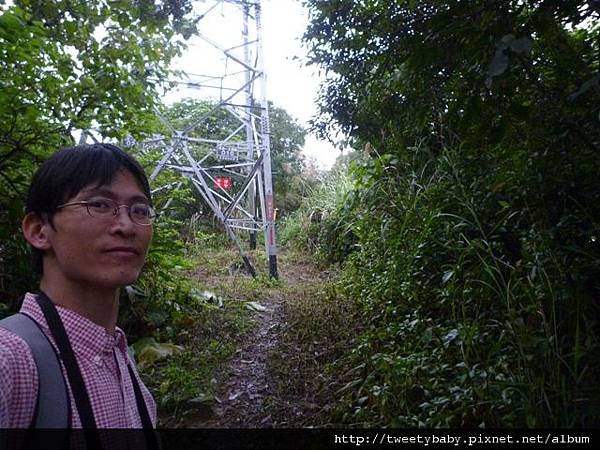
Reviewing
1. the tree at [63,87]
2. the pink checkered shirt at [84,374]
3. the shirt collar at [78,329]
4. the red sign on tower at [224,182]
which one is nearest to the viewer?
the pink checkered shirt at [84,374]

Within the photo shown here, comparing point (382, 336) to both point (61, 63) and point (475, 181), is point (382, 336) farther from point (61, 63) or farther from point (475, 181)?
point (61, 63)

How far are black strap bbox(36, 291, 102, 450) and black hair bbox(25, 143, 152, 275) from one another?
0.61 ft

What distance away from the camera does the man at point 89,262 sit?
0.92m

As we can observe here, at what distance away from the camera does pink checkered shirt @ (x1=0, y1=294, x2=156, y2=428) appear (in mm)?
773

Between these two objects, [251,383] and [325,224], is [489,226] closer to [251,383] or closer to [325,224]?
[251,383]

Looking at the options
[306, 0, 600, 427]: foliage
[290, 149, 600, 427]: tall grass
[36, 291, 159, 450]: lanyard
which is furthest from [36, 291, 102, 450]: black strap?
[290, 149, 600, 427]: tall grass

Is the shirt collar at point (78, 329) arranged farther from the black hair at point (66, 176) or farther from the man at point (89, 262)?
the black hair at point (66, 176)

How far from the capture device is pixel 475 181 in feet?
9.97

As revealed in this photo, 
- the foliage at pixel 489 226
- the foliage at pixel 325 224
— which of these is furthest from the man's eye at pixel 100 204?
the foliage at pixel 325 224

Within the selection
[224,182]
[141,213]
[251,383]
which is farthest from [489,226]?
[224,182]

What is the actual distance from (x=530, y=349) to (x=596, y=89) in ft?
4.03

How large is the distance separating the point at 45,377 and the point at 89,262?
27 cm

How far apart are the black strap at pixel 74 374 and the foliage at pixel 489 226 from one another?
1.34 m

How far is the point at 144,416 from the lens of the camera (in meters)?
1.07
